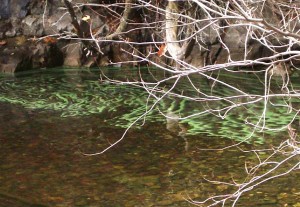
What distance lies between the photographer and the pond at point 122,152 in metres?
5.06

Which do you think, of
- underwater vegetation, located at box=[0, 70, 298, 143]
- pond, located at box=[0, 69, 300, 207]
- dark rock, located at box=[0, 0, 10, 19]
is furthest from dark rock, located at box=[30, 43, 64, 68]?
pond, located at box=[0, 69, 300, 207]

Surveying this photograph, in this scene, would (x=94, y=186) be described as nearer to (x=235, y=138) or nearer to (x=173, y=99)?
(x=235, y=138)

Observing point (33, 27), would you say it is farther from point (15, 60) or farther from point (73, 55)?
point (15, 60)

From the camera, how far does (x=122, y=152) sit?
631 centimetres

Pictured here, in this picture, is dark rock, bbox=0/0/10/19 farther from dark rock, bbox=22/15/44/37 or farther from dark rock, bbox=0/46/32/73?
dark rock, bbox=0/46/32/73

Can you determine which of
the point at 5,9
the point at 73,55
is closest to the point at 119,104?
the point at 73,55

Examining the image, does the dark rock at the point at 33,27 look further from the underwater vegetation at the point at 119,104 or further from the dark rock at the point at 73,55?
the underwater vegetation at the point at 119,104

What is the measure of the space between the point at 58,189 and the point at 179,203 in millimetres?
1096

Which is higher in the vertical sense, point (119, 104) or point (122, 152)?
point (119, 104)

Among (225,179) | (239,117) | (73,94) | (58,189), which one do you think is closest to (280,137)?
(239,117)

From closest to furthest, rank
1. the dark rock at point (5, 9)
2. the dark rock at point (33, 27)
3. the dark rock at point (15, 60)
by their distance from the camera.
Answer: the dark rock at point (15, 60) → the dark rock at point (33, 27) → the dark rock at point (5, 9)

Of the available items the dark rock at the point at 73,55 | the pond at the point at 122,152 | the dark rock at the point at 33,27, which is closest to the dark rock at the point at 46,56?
the dark rock at the point at 73,55

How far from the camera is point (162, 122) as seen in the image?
7.53m

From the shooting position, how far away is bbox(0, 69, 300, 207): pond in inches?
199
